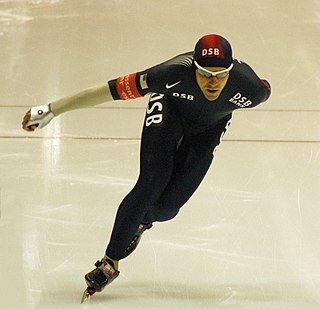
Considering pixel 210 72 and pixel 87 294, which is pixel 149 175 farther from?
pixel 87 294

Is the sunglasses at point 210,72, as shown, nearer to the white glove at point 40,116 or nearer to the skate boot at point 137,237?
the white glove at point 40,116

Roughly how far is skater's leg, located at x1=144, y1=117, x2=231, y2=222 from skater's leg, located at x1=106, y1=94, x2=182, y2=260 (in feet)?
0.24

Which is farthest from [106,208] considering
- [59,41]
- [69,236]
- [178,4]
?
[178,4]

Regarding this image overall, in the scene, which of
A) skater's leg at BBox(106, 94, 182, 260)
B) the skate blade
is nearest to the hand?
skater's leg at BBox(106, 94, 182, 260)

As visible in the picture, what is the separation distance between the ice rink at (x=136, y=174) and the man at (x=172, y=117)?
311 millimetres

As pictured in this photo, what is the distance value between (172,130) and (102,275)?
60 centimetres

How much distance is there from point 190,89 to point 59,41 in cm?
285

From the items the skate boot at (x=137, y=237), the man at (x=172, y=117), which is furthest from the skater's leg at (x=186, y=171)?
the skate boot at (x=137, y=237)

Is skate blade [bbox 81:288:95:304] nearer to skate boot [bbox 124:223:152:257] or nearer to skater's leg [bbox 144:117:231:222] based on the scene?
skate boot [bbox 124:223:152:257]

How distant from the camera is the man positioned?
2.71 metres

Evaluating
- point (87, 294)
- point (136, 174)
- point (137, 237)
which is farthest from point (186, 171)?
point (136, 174)

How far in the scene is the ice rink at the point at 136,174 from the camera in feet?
10.2

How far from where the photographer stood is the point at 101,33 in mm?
5617

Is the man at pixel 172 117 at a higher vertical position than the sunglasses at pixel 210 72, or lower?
lower
